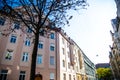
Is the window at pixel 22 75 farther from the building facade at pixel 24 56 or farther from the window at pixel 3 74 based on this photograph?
the window at pixel 3 74

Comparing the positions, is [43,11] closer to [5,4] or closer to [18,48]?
[5,4]

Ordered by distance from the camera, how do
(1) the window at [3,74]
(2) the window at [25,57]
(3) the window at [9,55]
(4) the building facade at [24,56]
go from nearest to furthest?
1. (1) the window at [3,74]
2. (4) the building facade at [24,56]
3. (3) the window at [9,55]
4. (2) the window at [25,57]

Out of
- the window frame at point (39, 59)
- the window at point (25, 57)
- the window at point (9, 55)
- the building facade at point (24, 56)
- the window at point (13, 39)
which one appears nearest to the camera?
the building facade at point (24, 56)

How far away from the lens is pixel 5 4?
10141 millimetres

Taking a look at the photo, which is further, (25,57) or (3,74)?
(25,57)

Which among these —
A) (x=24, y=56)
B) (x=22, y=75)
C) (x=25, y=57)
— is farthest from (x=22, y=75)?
(x=24, y=56)

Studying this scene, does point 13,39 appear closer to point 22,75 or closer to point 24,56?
point 24,56

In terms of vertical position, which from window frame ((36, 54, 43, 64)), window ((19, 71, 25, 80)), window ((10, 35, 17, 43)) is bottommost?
window ((19, 71, 25, 80))

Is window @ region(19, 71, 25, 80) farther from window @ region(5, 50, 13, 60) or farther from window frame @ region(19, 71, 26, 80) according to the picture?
window @ region(5, 50, 13, 60)

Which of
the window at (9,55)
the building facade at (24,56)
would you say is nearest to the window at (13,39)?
the building facade at (24,56)

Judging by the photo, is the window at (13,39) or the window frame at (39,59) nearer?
the window at (13,39)

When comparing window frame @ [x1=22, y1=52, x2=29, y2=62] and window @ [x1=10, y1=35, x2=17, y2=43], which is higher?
window @ [x1=10, y1=35, x2=17, y2=43]

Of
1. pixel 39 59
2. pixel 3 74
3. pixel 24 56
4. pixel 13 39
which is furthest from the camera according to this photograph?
pixel 39 59

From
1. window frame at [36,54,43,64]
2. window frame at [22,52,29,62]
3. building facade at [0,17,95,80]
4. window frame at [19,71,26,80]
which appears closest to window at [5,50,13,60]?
building facade at [0,17,95,80]
